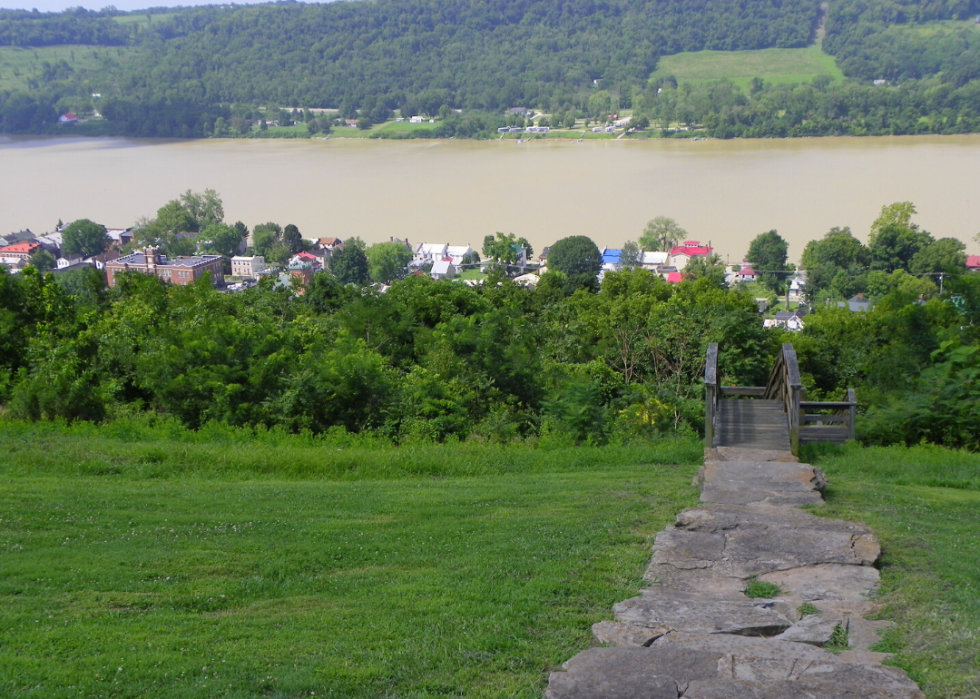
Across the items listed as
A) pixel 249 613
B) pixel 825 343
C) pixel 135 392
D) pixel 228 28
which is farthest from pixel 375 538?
pixel 228 28

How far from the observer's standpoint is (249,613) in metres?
4.02

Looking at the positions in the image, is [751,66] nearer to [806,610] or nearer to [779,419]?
[779,419]

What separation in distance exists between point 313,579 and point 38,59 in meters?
118

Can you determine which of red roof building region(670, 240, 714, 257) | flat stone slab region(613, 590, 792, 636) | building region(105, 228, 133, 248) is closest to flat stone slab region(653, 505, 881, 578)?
flat stone slab region(613, 590, 792, 636)

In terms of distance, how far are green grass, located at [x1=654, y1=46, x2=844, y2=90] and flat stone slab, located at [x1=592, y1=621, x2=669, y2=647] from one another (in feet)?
283

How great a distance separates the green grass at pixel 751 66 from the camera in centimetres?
A: 8762

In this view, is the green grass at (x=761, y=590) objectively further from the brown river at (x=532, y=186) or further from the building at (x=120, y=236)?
the building at (x=120, y=236)

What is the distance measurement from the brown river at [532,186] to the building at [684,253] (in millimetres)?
1614

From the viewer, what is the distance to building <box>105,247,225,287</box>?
1495 inches

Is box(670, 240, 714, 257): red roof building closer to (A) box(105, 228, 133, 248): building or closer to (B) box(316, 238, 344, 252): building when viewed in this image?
(B) box(316, 238, 344, 252): building

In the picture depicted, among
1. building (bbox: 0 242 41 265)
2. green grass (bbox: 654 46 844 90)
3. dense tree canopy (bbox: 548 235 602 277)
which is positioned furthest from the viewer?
green grass (bbox: 654 46 844 90)

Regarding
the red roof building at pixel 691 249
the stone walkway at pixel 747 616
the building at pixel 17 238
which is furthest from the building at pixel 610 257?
the stone walkway at pixel 747 616

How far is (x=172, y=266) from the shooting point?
3862cm

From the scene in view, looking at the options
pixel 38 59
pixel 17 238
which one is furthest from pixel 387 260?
pixel 38 59
